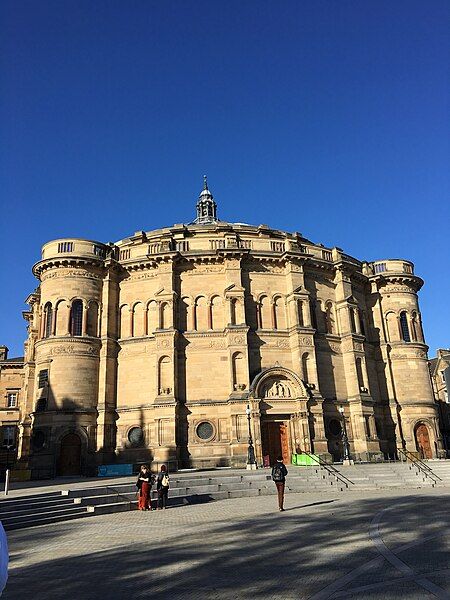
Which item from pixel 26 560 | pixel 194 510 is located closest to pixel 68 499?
pixel 194 510

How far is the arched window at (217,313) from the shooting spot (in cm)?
3609

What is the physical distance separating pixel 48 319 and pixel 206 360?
12.3 metres

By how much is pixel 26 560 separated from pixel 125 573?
290cm

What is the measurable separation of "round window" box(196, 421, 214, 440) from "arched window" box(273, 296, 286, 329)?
8896mm

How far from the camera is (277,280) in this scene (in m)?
38.2

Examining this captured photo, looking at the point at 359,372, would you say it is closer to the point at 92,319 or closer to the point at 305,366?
the point at 305,366

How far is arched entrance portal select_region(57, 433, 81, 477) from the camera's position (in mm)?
32844

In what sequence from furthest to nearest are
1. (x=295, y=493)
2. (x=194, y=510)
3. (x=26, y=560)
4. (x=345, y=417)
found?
(x=345, y=417) → (x=295, y=493) → (x=194, y=510) → (x=26, y=560)

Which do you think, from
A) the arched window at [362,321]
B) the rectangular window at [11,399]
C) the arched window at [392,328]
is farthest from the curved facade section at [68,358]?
the arched window at [392,328]

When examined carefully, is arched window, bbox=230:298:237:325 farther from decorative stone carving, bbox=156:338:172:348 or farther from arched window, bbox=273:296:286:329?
decorative stone carving, bbox=156:338:172:348

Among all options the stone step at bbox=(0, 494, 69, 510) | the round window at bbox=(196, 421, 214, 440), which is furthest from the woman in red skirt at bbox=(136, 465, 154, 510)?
the round window at bbox=(196, 421, 214, 440)

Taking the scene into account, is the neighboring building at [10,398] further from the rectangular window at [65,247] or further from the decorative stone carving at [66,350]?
the rectangular window at [65,247]

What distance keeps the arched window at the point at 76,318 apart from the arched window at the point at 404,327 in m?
27.3

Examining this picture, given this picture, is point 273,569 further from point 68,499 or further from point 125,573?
point 68,499
